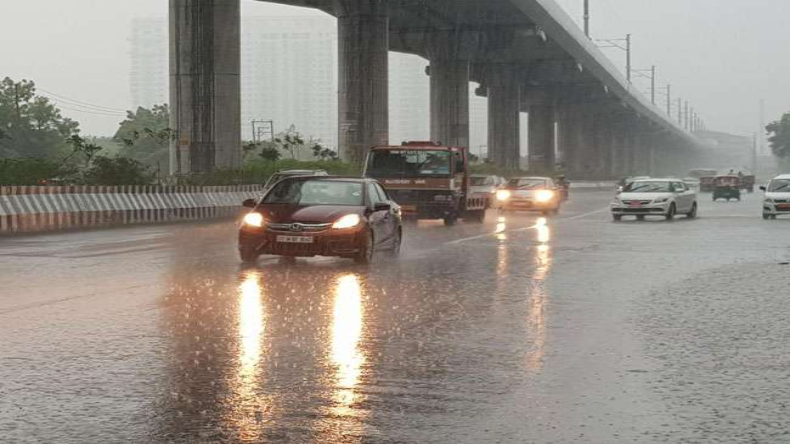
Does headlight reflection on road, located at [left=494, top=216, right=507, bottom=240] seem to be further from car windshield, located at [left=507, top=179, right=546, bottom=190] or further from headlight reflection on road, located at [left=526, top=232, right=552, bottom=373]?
car windshield, located at [left=507, top=179, right=546, bottom=190]

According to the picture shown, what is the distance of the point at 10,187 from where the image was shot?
1104 inches

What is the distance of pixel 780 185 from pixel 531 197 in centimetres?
840

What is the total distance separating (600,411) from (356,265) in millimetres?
10787

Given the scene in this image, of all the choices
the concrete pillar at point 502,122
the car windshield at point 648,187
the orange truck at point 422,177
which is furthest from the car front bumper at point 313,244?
the concrete pillar at point 502,122

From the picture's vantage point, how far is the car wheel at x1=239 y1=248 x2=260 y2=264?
687 inches

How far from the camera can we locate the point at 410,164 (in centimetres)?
3275

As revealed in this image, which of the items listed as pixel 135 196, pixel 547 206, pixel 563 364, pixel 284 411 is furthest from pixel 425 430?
pixel 547 206

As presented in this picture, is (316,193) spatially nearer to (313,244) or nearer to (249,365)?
(313,244)

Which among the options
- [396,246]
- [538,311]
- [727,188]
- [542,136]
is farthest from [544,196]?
[542,136]

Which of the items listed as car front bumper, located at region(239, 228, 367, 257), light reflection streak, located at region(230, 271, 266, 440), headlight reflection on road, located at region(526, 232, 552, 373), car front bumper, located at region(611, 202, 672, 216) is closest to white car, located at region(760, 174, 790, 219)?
car front bumper, located at region(611, 202, 672, 216)

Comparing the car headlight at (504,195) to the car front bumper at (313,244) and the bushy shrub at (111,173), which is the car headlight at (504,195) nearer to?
the bushy shrub at (111,173)

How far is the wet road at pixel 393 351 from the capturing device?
6.46 metres

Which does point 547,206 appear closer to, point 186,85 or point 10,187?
point 186,85

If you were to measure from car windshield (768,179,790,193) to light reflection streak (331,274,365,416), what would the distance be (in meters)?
26.7
